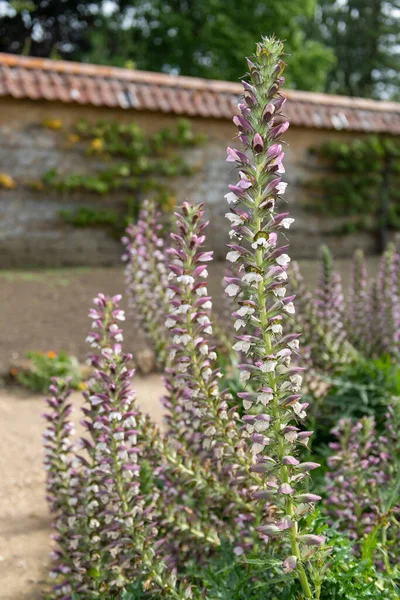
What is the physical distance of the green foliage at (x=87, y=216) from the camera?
10.8m

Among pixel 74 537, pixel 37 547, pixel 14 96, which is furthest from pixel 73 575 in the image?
pixel 14 96

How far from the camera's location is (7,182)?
33.6 feet

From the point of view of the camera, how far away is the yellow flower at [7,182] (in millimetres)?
10227

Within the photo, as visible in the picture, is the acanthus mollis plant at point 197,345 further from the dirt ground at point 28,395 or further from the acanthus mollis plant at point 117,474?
→ the dirt ground at point 28,395

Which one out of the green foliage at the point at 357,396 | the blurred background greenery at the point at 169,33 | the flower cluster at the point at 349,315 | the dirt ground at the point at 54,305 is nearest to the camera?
the green foliage at the point at 357,396

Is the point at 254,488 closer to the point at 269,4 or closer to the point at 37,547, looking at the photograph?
the point at 37,547

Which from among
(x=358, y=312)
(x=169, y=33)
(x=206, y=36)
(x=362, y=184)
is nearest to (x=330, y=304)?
(x=358, y=312)

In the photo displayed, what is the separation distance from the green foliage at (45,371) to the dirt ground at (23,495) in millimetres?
125

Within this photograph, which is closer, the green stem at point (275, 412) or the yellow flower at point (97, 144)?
the green stem at point (275, 412)

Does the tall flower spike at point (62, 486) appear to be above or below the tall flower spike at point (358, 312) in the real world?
below

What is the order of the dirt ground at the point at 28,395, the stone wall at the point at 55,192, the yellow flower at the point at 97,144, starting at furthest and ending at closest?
the yellow flower at the point at 97,144 → the stone wall at the point at 55,192 → the dirt ground at the point at 28,395

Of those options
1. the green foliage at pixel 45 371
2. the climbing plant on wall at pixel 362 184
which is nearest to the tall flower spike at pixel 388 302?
the green foliage at pixel 45 371

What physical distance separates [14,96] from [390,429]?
28.3 feet

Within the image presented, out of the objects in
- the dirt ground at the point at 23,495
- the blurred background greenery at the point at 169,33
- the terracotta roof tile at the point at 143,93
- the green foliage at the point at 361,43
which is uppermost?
the green foliage at the point at 361,43
